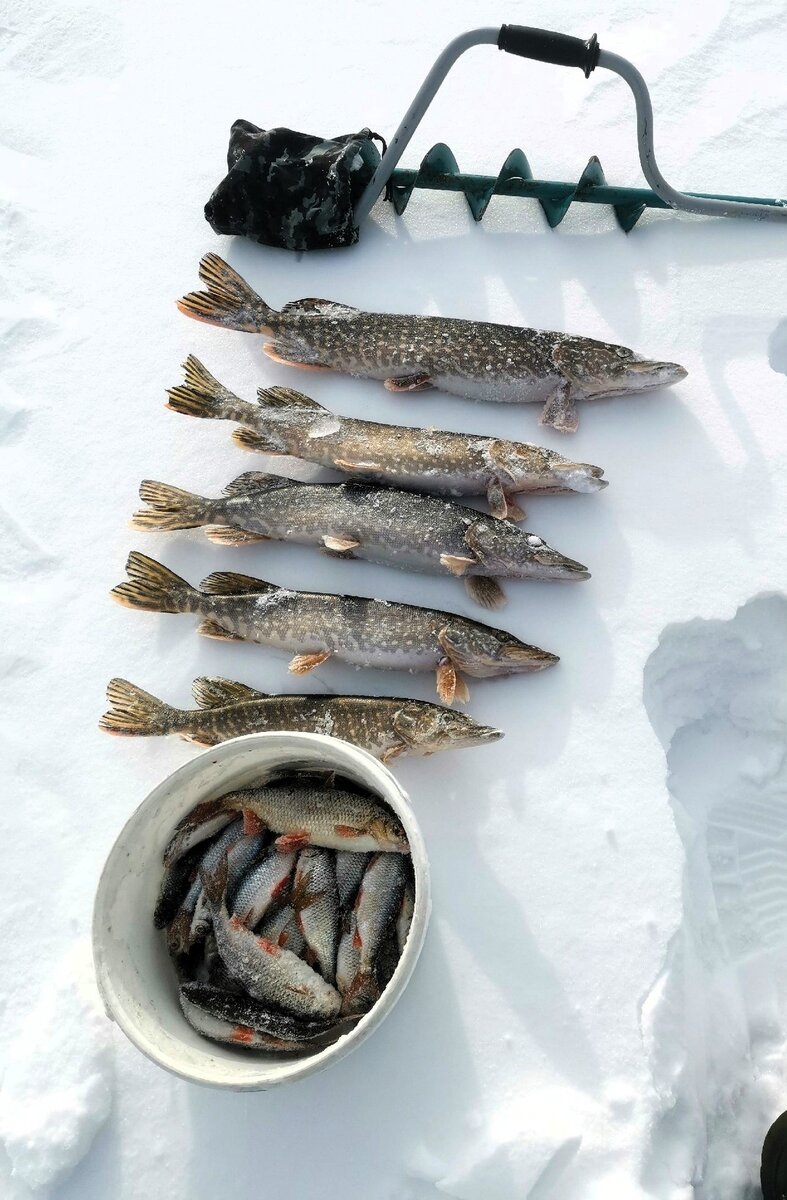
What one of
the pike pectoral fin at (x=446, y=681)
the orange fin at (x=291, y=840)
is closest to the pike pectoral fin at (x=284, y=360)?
the pike pectoral fin at (x=446, y=681)

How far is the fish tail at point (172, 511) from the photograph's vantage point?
2.57 metres

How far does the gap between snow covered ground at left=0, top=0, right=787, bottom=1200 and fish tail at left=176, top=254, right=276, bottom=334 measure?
142mm

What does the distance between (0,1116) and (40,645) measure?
46.6 inches

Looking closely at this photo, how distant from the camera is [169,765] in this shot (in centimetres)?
239

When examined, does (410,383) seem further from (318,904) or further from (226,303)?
(318,904)

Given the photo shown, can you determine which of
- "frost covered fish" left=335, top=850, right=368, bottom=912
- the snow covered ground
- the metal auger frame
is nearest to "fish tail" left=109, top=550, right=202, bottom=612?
the snow covered ground

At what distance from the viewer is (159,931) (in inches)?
80.7

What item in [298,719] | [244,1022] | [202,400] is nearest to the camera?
[244,1022]

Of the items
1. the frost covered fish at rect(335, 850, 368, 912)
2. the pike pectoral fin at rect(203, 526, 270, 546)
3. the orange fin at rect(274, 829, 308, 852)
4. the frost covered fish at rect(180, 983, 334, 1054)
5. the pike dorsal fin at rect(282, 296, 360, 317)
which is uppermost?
the pike dorsal fin at rect(282, 296, 360, 317)

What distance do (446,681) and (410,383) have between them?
99cm

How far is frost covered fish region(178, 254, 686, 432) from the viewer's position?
2.67 meters

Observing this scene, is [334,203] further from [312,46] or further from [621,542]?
[621,542]

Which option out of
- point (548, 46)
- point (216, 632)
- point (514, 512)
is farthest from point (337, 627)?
point (548, 46)

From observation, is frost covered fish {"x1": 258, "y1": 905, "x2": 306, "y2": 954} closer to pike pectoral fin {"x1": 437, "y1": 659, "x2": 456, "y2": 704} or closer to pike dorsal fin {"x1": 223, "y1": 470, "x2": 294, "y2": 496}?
pike pectoral fin {"x1": 437, "y1": 659, "x2": 456, "y2": 704}
